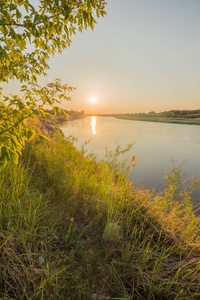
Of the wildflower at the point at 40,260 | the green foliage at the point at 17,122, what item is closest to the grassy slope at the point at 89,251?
the wildflower at the point at 40,260

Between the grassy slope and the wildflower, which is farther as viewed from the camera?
the wildflower

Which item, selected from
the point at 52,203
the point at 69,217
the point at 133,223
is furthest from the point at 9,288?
the point at 133,223

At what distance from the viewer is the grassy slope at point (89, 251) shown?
1656 millimetres

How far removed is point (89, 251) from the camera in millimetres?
2139

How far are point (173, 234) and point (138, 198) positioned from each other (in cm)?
85

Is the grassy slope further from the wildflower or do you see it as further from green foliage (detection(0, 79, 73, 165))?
green foliage (detection(0, 79, 73, 165))

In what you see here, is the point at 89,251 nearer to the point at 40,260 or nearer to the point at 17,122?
the point at 40,260

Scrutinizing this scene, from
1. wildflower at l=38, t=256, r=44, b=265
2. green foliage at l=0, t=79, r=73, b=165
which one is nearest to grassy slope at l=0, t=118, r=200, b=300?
wildflower at l=38, t=256, r=44, b=265

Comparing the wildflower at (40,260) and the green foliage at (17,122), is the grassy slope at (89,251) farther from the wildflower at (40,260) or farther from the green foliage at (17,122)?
the green foliage at (17,122)

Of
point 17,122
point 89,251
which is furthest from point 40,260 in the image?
point 17,122

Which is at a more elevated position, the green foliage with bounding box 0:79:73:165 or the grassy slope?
the green foliage with bounding box 0:79:73:165

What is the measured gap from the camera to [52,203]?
2.92m

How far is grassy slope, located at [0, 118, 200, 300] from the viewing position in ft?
5.43

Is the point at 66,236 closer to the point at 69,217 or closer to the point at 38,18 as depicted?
the point at 69,217
